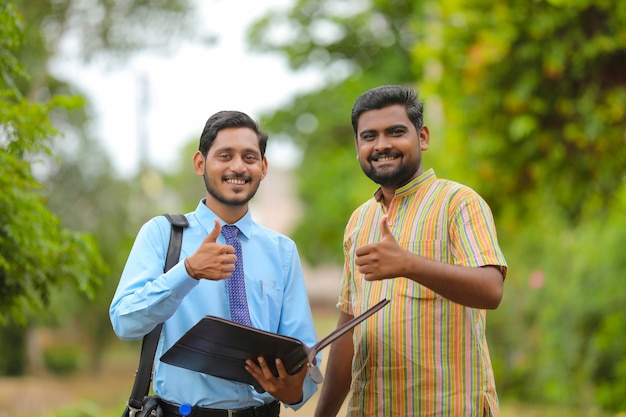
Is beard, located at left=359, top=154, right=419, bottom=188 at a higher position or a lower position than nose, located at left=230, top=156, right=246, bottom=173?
lower

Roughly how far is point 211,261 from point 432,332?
33.0 inches

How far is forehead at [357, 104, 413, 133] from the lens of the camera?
3029mm

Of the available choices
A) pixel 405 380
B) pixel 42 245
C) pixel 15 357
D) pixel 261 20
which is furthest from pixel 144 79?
pixel 405 380

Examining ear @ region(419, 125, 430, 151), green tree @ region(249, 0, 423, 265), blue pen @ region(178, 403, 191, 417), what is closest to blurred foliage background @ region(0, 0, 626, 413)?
blue pen @ region(178, 403, 191, 417)

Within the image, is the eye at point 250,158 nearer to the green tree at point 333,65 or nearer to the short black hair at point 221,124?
the short black hair at point 221,124

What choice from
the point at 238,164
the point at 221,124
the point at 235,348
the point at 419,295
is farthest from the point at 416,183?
the point at 235,348

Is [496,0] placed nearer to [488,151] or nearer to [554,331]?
[488,151]

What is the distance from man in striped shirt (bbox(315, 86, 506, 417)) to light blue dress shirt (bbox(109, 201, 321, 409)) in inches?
12.0

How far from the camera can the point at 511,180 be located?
8305 millimetres

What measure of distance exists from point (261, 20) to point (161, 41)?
27.0 ft

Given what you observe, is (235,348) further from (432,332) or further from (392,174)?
(392,174)

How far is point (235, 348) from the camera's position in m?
2.83

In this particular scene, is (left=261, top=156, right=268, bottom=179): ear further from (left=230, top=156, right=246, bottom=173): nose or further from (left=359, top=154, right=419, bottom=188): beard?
(left=359, top=154, right=419, bottom=188): beard

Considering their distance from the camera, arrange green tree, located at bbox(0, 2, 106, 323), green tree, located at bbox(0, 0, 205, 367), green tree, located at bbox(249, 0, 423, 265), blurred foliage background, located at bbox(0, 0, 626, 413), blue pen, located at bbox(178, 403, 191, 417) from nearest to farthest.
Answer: blue pen, located at bbox(178, 403, 191, 417)
green tree, located at bbox(0, 2, 106, 323)
blurred foliage background, located at bbox(0, 0, 626, 413)
green tree, located at bbox(0, 0, 205, 367)
green tree, located at bbox(249, 0, 423, 265)
